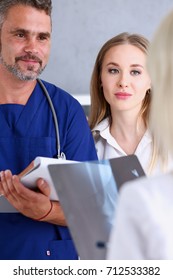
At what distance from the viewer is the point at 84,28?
3529mm

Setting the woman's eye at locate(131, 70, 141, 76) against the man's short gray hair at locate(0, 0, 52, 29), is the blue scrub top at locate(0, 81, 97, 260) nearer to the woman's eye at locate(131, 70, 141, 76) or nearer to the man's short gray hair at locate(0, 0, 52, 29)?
the man's short gray hair at locate(0, 0, 52, 29)

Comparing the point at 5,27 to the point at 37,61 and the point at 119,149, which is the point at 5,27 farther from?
the point at 119,149

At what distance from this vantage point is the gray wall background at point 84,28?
351 cm

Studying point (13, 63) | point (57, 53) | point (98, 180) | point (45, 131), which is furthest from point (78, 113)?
point (57, 53)

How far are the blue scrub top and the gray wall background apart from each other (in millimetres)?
1978

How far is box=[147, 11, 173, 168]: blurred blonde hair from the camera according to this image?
2.31ft

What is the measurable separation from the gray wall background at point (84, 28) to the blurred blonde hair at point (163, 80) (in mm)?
2842

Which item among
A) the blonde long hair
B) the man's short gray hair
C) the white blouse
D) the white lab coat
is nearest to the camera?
the white lab coat

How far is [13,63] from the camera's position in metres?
1.54

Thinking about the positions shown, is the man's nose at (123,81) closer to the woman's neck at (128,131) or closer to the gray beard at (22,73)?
the woman's neck at (128,131)

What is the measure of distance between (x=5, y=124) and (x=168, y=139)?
848 millimetres

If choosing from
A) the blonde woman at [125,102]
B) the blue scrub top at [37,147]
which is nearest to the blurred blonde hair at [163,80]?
the blue scrub top at [37,147]

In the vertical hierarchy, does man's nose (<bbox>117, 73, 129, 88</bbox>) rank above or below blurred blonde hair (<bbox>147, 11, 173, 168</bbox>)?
below

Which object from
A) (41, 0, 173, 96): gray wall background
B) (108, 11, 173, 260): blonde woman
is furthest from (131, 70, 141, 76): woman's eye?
(41, 0, 173, 96): gray wall background
